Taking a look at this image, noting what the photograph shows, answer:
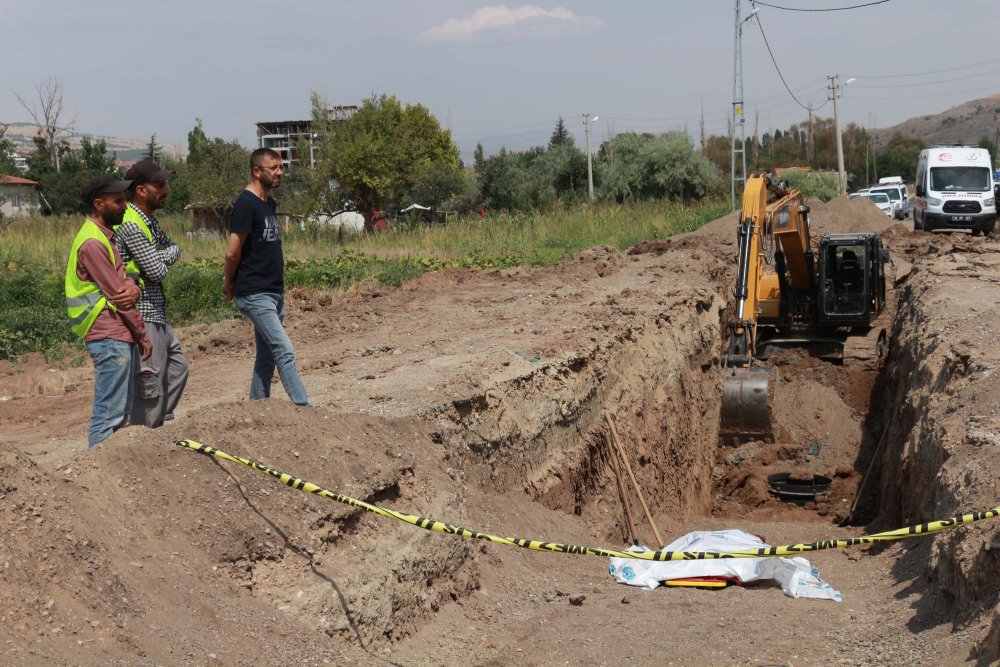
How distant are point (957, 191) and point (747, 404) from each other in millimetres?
19341

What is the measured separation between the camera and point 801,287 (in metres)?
17.1

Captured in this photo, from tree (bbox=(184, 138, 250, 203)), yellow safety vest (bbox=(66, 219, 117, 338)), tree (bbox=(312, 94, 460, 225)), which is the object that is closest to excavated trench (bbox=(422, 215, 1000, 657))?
yellow safety vest (bbox=(66, 219, 117, 338))

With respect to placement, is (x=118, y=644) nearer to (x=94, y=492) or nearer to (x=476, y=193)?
(x=94, y=492)

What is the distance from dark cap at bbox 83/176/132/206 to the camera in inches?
237

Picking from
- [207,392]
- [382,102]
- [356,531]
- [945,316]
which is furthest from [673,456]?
[382,102]

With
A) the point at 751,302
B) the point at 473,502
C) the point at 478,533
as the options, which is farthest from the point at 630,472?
the point at 478,533

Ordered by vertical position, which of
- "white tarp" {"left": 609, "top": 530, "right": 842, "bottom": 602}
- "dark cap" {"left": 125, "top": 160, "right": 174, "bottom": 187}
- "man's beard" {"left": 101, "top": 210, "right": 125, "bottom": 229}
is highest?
"dark cap" {"left": 125, "top": 160, "right": 174, "bottom": 187}

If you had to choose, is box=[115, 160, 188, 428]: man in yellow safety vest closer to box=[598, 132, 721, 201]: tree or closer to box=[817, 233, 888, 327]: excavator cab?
box=[817, 233, 888, 327]: excavator cab

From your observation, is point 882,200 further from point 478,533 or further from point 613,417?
point 478,533

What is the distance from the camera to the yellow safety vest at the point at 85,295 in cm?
598

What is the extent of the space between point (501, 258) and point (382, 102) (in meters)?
21.0

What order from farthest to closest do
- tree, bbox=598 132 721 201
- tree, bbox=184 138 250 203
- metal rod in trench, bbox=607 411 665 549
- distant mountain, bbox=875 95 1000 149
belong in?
distant mountain, bbox=875 95 1000 149, tree, bbox=598 132 721 201, tree, bbox=184 138 250 203, metal rod in trench, bbox=607 411 665 549

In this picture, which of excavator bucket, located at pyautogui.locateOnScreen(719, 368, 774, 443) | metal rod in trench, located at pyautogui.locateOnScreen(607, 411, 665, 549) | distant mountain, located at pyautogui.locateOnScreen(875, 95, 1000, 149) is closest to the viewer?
metal rod in trench, located at pyautogui.locateOnScreen(607, 411, 665, 549)

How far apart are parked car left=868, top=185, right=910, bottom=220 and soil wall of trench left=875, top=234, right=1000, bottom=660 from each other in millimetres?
27115
